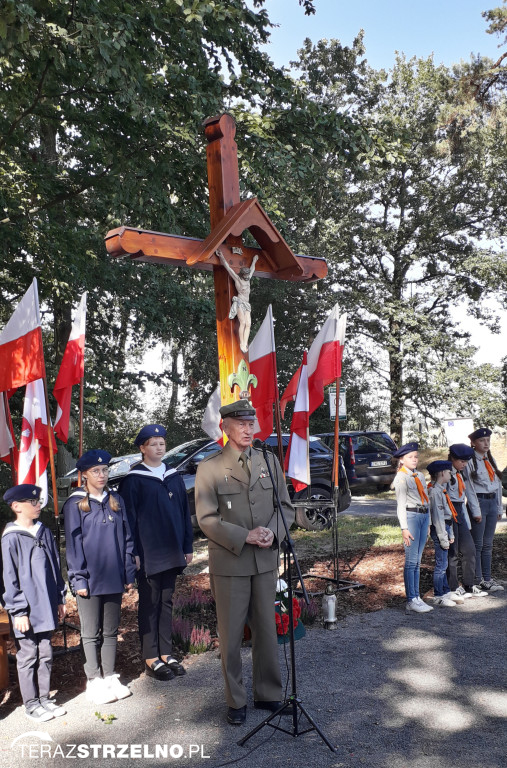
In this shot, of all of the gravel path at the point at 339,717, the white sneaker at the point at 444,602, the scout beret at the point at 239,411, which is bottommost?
the gravel path at the point at 339,717

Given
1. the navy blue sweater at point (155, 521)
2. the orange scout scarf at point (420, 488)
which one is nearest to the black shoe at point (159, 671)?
the navy blue sweater at point (155, 521)

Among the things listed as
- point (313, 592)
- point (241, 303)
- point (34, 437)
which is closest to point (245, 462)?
point (241, 303)

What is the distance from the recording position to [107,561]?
5211 millimetres

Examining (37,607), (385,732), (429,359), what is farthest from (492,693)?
(429,359)

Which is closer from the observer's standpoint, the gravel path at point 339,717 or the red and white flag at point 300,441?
the gravel path at point 339,717

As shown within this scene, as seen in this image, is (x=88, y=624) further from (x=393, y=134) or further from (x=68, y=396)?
(x=393, y=134)

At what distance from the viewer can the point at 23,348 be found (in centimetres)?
613

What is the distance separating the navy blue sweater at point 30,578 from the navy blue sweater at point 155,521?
2.63ft

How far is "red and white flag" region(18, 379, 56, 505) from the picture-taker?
20.4ft

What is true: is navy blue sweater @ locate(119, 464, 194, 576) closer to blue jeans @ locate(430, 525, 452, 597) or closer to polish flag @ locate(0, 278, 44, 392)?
polish flag @ locate(0, 278, 44, 392)

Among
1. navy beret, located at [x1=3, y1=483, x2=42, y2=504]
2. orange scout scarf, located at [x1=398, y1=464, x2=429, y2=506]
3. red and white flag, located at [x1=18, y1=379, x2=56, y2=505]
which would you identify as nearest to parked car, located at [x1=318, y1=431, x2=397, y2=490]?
orange scout scarf, located at [x1=398, y1=464, x2=429, y2=506]

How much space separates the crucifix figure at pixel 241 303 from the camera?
5.73m

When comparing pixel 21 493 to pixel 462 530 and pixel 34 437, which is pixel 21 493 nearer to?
pixel 34 437

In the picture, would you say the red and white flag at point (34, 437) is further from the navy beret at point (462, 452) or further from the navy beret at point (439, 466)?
the navy beret at point (462, 452)
